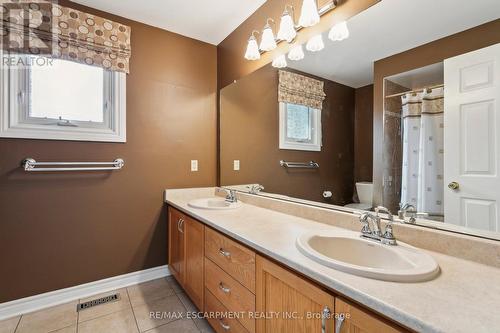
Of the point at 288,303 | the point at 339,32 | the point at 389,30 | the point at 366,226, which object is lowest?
the point at 288,303

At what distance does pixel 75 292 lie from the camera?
1889mm

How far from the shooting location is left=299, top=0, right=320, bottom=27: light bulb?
4.64 ft

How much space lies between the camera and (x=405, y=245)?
98 cm

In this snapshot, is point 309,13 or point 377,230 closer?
point 377,230

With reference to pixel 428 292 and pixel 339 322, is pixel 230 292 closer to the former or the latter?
pixel 339 322

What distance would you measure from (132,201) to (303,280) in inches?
70.6

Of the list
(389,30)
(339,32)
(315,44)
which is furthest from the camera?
(315,44)

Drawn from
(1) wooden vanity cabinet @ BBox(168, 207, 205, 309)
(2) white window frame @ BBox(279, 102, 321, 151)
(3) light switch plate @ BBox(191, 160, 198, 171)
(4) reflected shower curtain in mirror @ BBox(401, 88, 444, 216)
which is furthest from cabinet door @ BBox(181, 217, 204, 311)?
(4) reflected shower curtain in mirror @ BBox(401, 88, 444, 216)

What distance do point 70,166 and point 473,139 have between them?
2.42m

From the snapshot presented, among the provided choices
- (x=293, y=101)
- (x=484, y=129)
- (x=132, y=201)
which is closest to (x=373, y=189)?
(x=484, y=129)

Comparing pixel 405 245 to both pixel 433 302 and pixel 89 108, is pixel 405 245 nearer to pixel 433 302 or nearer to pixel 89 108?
pixel 433 302

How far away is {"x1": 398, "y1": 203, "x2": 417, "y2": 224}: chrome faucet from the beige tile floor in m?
1.36

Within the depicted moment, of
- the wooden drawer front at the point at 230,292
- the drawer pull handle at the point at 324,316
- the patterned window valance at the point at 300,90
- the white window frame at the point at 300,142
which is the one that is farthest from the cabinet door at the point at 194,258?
the patterned window valance at the point at 300,90

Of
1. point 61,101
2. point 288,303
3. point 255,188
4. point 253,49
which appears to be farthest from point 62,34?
point 288,303
